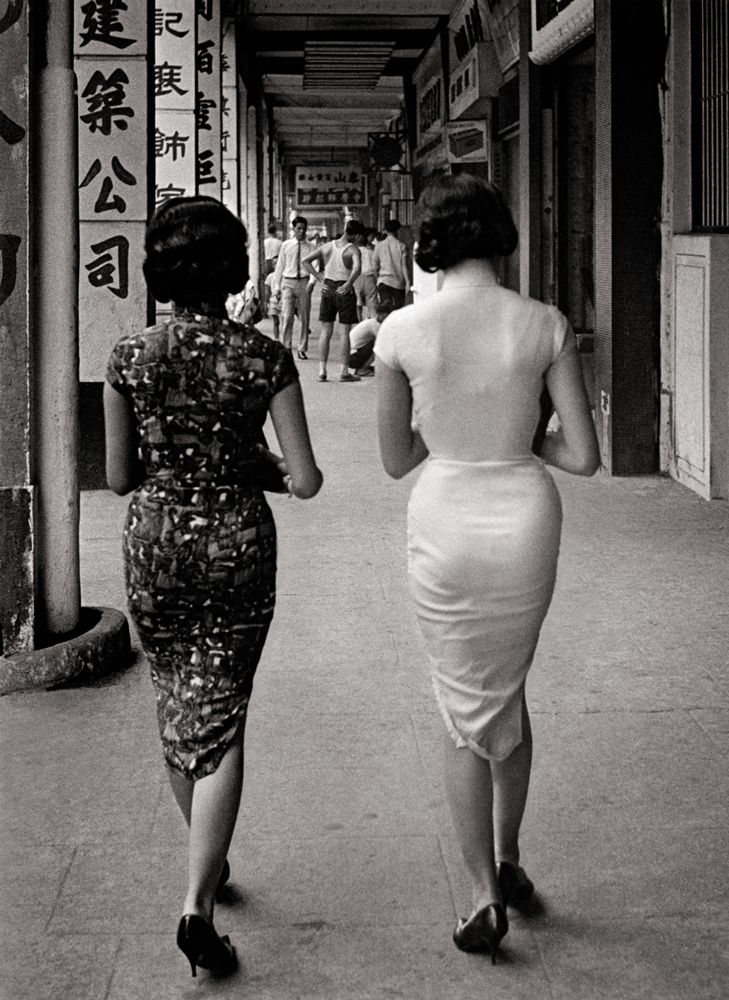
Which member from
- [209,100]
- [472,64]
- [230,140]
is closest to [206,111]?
[209,100]

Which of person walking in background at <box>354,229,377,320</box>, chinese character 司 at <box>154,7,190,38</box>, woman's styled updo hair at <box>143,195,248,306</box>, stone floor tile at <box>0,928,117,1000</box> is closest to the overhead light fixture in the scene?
person walking in background at <box>354,229,377,320</box>

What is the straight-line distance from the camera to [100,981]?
3281 mm

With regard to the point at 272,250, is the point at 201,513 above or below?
below

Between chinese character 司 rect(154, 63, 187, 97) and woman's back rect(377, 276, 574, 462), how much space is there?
9.48m

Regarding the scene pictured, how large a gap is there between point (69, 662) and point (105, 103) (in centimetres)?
454

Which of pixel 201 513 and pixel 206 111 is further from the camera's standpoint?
pixel 206 111

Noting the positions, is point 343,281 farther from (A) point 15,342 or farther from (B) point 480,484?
(B) point 480,484

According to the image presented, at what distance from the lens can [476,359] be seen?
129 inches

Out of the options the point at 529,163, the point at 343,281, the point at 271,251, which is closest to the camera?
the point at 529,163

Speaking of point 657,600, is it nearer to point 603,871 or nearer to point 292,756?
point 292,756

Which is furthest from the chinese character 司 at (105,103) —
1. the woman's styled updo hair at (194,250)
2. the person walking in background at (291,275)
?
the person walking in background at (291,275)

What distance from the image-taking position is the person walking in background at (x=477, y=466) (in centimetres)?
329

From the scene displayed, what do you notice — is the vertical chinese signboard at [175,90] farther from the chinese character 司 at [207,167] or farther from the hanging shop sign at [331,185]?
the hanging shop sign at [331,185]

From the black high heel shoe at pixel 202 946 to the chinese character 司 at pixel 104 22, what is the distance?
674 centimetres
